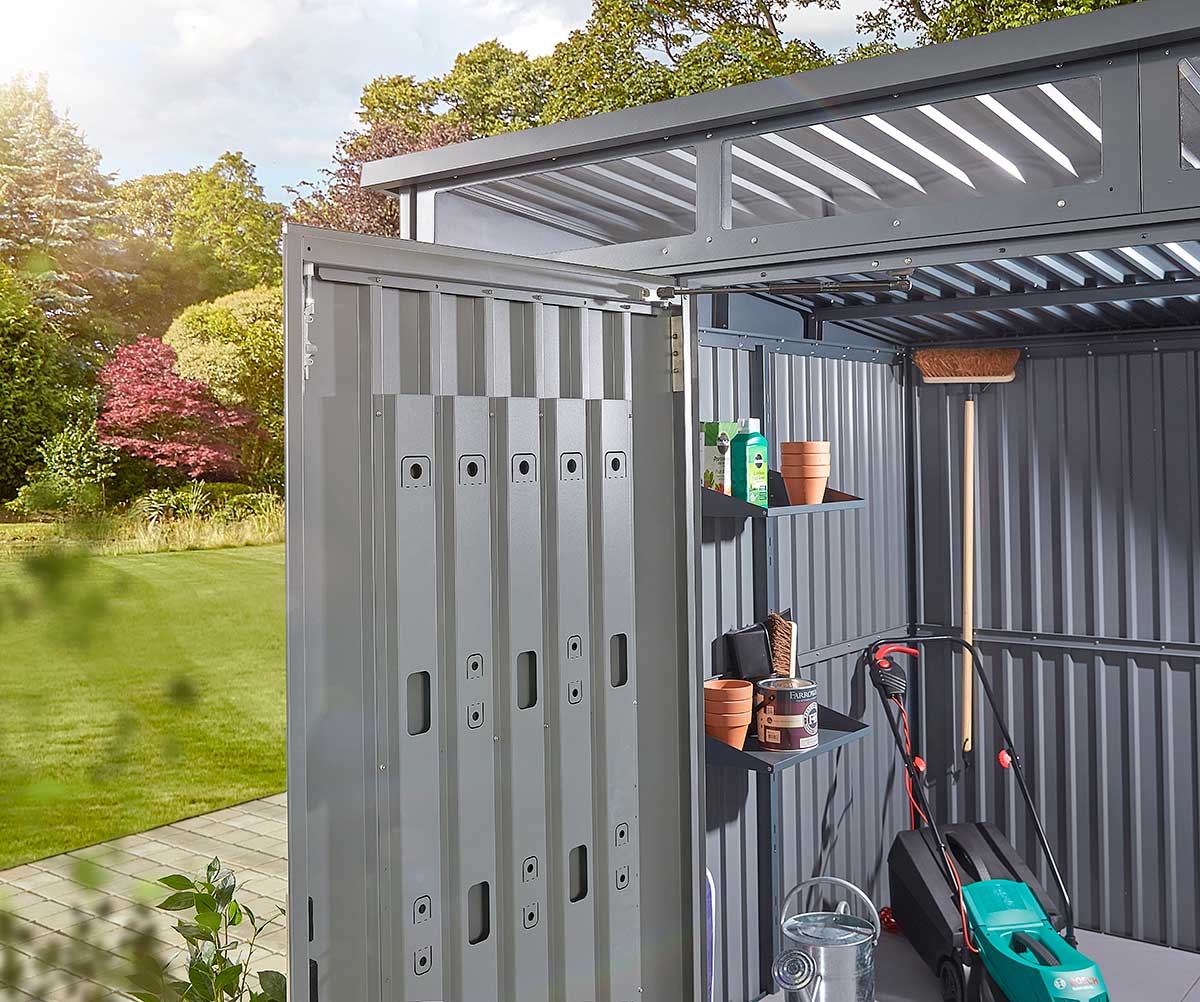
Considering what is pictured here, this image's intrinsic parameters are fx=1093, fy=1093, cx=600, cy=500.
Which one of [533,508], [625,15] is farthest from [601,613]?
[625,15]

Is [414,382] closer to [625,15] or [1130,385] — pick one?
[1130,385]

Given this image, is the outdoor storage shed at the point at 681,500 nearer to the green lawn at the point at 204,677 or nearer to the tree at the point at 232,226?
the green lawn at the point at 204,677

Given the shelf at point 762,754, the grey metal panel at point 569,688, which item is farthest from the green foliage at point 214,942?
the shelf at point 762,754

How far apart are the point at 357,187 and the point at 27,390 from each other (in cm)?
533

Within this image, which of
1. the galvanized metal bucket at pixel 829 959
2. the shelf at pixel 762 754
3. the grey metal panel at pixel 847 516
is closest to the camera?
the shelf at pixel 762 754

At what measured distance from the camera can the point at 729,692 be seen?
331cm

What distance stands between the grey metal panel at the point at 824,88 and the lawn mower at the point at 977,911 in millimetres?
2248

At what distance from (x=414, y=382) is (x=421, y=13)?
13.8 meters

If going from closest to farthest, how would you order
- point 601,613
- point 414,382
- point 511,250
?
point 414,382 → point 601,613 → point 511,250

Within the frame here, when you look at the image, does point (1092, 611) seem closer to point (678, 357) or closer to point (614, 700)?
point (678, 357)

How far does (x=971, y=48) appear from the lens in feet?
7.61

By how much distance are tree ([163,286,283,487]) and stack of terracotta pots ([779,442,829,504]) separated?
24.1 feet

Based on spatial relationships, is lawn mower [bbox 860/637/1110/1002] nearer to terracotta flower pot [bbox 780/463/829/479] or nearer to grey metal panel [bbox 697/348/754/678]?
grey metal panel [bbox 697/348/754/678]

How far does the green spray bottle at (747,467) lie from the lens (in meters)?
3.28
